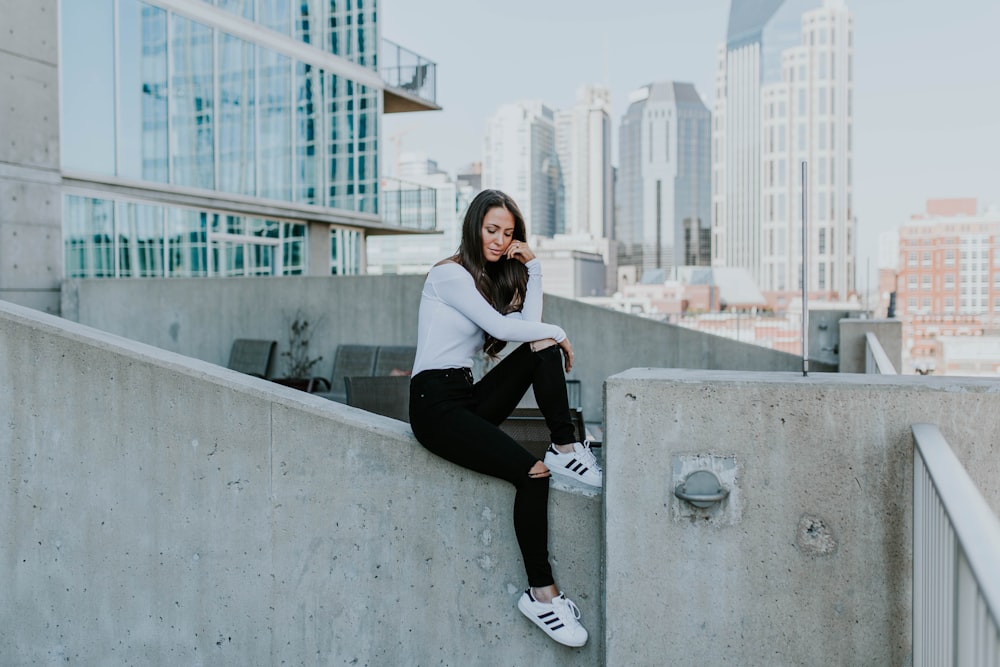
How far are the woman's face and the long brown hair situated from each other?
1 centimetres

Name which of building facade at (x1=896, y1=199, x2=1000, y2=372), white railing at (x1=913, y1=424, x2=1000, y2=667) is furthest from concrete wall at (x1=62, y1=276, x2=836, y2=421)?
building facade at (x1=896, y1=199, x2=1000, y2=372)

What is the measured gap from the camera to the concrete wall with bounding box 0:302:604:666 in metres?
3.09

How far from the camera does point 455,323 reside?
3221 millimetres

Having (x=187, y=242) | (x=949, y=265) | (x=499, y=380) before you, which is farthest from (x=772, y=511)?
(x=949, y=265)

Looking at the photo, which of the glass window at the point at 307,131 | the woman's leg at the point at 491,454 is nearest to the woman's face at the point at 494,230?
the woman's leg at the point at 491,454

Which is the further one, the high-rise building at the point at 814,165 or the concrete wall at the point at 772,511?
the high-rise building at the point at 814,165

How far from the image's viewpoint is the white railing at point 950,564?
1.38m

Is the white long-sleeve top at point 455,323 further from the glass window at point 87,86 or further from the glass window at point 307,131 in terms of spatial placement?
the glass window at point 307,131

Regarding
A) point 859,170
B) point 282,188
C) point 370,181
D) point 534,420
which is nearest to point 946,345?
point 370,181

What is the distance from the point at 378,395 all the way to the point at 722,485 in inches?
125

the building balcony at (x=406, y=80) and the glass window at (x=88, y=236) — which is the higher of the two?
the building balcony at (x=406, y=80)

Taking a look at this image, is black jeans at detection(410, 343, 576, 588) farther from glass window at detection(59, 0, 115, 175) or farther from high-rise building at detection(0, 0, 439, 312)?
glass window at detection(59, 0, 115, 175)

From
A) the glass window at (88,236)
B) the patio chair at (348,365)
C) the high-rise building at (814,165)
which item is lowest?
the patio chair at (348,365)

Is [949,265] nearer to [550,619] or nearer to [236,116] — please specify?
[236,116]
